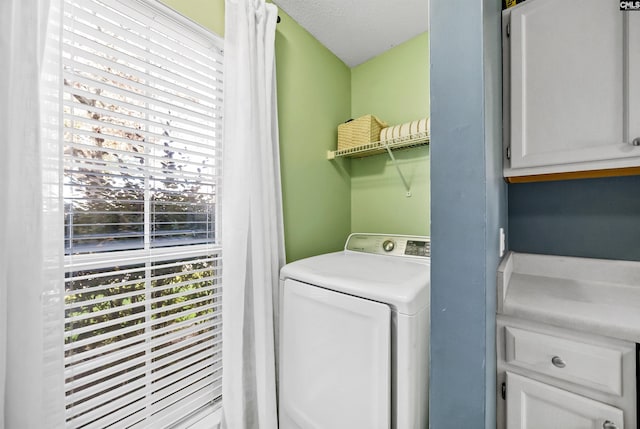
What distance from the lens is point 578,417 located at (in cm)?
84

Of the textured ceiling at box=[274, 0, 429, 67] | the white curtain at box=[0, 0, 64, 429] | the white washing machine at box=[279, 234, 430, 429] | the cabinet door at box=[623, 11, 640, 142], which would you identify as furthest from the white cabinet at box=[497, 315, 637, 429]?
the textured ceiling at box=[274, 0, 429, 67]

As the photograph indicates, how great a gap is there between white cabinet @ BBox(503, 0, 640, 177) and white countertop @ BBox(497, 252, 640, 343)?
0.51 metres

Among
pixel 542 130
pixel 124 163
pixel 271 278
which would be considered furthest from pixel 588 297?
pixel 124 163

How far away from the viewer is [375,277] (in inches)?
44.9

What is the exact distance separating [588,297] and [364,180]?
5.08 feet

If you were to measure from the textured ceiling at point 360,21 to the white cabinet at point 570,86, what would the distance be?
0.73 m

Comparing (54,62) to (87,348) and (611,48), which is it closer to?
(87,348)

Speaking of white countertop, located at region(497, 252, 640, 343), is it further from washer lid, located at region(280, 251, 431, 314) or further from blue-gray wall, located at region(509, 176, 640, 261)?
washer lid, located at region(280, 251, 431, 314)

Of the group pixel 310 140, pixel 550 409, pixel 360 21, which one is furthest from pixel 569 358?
pixel 360 21

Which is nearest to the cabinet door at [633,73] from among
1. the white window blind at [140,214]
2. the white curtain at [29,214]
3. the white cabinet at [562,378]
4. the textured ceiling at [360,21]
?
the white cabinet at [562,378]

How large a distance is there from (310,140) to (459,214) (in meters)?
1.39

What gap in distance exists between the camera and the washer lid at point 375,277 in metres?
0.97

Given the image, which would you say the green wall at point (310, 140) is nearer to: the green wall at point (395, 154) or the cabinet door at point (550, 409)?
the green wall at point (395, 154)

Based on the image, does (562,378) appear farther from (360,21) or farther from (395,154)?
(360,21)
